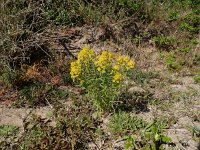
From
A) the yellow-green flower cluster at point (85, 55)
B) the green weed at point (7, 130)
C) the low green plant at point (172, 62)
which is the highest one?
the yellow-green flower cluster at point (85, 55)

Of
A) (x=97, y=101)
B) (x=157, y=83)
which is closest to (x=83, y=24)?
(x=157, y=83)

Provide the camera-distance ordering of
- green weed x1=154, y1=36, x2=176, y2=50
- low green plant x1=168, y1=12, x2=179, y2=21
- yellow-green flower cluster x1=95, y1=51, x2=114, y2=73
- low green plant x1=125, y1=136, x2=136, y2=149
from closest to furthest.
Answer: low green plant x1=125, y1=136, x2=136, y2=149, yellow-green flower cluster x1=95, y1=51, x2=114, y2=73, green weed x1=154, y1=36, x2=176, y2=50, low green plant x1=168, y1=12, x2=179, y2=21

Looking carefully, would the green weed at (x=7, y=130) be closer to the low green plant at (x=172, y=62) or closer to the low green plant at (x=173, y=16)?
the low green plant at (x=172, y=62)

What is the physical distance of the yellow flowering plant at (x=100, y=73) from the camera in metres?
5.19

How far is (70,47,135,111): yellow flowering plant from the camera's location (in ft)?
17.0

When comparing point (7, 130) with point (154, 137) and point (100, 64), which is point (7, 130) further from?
point (154, 137)

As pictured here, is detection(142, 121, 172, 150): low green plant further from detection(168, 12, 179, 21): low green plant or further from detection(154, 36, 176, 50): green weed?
detection(168, 12, 179, 21): low green plant

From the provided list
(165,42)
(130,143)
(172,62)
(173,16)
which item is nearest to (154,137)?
(130,143)

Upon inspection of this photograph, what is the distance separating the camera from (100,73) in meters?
5.30

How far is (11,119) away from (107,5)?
3.53m

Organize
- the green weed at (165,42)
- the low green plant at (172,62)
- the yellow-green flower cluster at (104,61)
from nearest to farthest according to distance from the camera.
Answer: the yellow-green flower cluster at (104,61) → the low green plant at (172,62) → the green weed at (165,42)

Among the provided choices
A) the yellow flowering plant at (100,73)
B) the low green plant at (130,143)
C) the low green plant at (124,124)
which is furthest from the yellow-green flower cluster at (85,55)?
the low green plant at (130,143)

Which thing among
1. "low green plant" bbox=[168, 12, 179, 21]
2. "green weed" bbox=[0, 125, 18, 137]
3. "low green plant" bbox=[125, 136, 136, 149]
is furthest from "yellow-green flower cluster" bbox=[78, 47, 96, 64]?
"low green plant" bbox=[168, 12, 179, 21]

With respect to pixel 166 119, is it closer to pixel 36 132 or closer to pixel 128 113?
pixel 128 113
